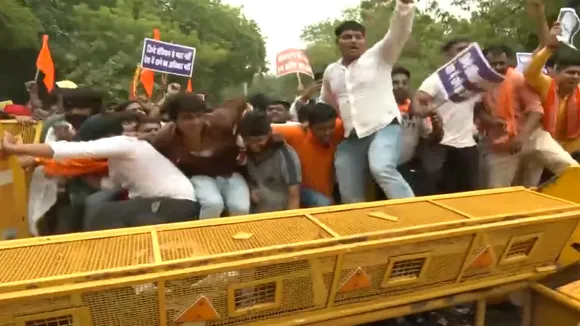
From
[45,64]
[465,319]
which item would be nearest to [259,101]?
[465,319]

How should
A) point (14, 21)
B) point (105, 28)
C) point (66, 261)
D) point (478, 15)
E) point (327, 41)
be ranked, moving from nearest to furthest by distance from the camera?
point (66, 261), point (478, 15), point (14, 21), point (105, 28), point (327, 41)

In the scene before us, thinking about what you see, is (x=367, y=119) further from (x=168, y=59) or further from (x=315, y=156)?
(x=168, y=59)

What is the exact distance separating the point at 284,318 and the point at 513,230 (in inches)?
46.9

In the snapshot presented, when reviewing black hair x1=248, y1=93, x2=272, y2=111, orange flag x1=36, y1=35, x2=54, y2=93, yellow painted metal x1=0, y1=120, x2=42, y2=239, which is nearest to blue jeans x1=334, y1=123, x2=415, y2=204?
black hair x1=248, y1=93, x2=272, y2=111

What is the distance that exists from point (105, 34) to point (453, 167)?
→ 17.1 metres

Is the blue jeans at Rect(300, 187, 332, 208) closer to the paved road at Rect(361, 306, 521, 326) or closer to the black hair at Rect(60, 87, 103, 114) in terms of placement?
the paved road at Rect(361, 306, 521, 326)

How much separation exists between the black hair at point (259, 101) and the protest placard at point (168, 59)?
2903 millimetres

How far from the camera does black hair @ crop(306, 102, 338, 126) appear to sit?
367 cm

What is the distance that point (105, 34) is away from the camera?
18.9 metres

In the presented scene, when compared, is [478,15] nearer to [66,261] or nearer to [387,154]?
[387,154]

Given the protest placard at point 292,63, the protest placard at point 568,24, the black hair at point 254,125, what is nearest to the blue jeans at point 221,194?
the black hair at point 254,125

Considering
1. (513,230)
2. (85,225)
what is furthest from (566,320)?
(85,225)

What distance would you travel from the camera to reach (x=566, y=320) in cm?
284

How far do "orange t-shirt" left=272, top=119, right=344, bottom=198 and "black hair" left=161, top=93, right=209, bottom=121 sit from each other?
0.80 m
